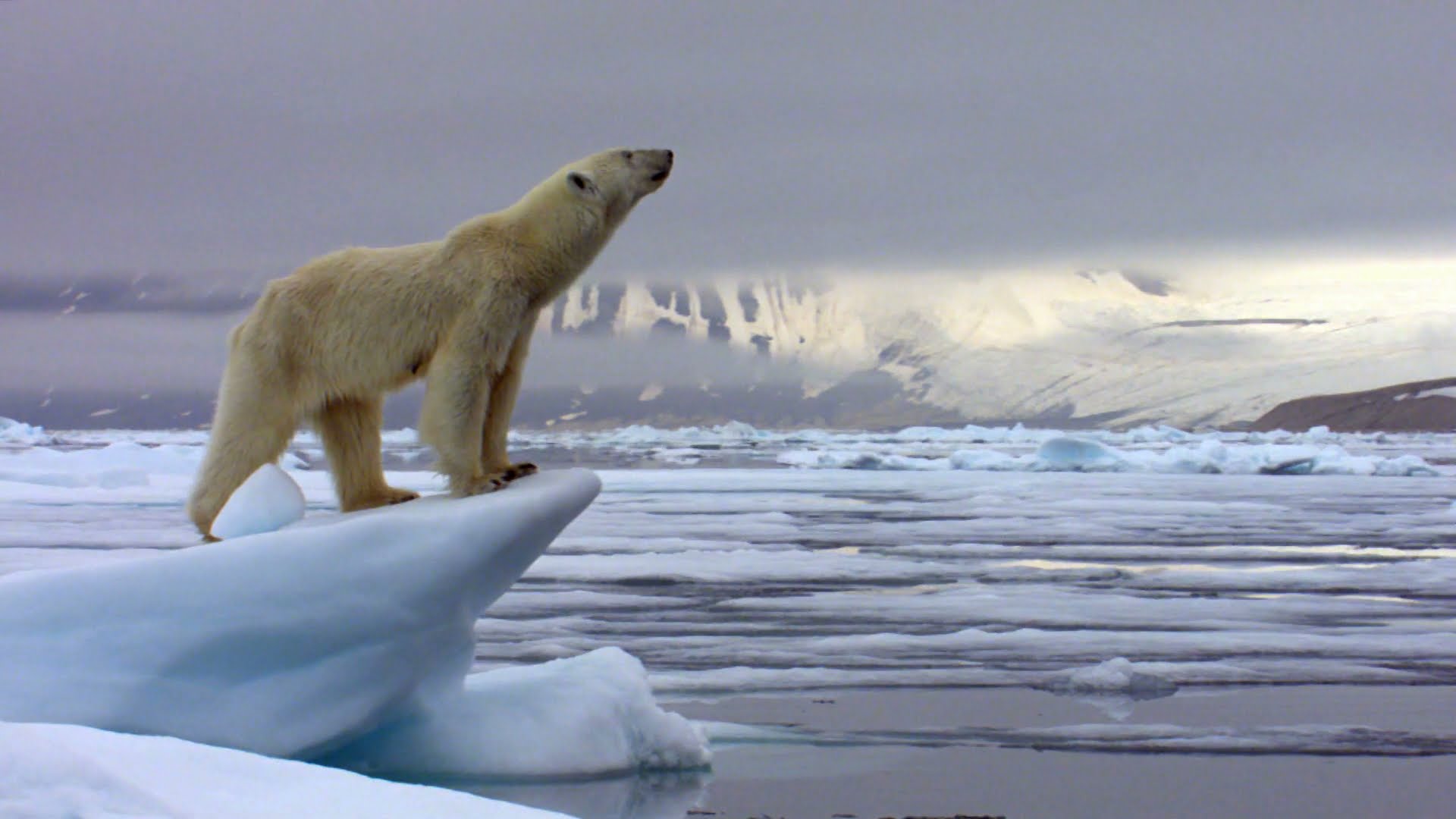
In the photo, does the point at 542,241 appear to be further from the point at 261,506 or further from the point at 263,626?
the point at 263,626

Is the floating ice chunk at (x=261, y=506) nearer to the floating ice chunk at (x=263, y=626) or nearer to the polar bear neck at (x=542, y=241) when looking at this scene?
the floating ice chunk at (x=263, y=626)

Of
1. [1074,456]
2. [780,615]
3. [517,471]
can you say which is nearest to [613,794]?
[517,471]

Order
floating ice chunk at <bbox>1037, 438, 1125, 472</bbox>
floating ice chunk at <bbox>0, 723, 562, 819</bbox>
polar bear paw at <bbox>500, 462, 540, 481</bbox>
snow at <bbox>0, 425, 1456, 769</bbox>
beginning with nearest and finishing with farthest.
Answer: floating ice chunk at <bbox>0, 723, 562, 819</bbox>
snow at <bbox>0, 425, 1456, 769</bbox>
polar bear paw at <bbox>500, 462, 540, 481</bbox>
floating ice chunk at <bbox>1037, 438, 1125, 472</bbox>

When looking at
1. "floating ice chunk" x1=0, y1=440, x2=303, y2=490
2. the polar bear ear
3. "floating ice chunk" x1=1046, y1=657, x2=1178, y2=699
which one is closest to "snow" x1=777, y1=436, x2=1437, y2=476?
"floating ice chunk" x1=0, y1=440, x2=303, y2=490

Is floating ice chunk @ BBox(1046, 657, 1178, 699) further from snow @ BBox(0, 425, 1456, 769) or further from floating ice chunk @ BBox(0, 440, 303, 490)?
floating ice chunk @ BBox(0, 440, 303, 490)

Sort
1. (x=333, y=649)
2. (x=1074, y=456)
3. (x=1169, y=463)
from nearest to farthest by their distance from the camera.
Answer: (x=333, y=649)
(x=1169, y=463)
(x=1074, y=456)

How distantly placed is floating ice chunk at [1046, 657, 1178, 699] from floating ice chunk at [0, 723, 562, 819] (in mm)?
2762

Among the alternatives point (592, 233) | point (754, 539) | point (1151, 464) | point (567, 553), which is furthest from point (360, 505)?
point (1151, 464)

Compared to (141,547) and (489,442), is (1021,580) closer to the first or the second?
(489,442)

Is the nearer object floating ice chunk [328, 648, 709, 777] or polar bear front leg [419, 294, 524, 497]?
polar bear front leg [419, 294, 524, 497]

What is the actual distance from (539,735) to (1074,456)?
2061cm

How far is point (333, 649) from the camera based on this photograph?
336 cm

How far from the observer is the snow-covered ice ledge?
3150mm

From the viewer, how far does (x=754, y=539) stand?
10656 millimetres
